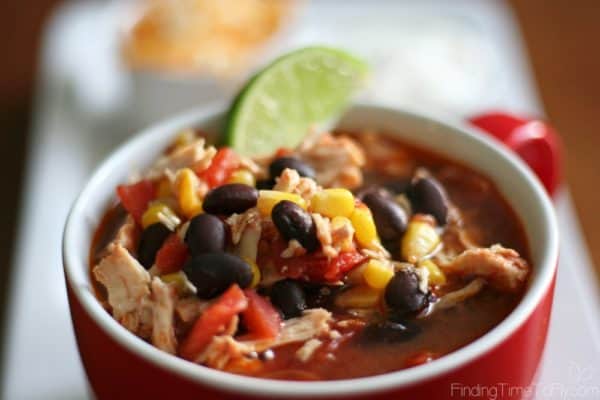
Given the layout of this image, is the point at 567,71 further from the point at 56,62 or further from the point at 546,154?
the point at 56,62

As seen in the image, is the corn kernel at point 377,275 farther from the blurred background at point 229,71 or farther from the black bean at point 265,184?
the blurred background at point 229,71

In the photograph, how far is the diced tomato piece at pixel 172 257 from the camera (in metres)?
1.54

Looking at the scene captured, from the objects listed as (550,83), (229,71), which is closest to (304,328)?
(229,71)

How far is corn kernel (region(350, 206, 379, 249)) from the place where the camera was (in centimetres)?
155

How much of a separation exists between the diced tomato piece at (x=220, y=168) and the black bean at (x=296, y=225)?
0.78 ft

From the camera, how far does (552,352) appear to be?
5.89 feet

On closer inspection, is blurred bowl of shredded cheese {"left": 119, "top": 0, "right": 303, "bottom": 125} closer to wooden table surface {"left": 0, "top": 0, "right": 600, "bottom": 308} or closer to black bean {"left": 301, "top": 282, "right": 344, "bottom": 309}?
wooden table surface {"left": 0, "top": 0, "right": 600, "bottom": 308}

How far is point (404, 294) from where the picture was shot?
1.48 m

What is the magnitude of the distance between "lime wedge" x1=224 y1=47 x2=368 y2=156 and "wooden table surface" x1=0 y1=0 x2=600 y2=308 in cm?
125

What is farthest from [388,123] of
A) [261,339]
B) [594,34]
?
[594,34]

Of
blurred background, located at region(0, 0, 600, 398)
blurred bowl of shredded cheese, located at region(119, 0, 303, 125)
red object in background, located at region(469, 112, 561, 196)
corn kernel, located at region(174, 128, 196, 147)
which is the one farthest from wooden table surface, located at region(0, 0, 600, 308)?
corn kernel, located at region(174, 128, 196, 147)

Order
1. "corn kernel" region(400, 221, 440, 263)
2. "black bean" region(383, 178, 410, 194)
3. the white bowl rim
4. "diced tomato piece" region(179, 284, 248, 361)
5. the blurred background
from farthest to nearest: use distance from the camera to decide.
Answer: the blurred background
"black bean" region(383, 178, 410, 194)
"corn kernel" region(400, 221, 440, 263)
"diced tomato piece" region(179, 284, 248, 361)
the white bowl rim

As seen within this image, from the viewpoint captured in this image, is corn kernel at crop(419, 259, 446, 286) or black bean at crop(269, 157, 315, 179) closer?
corn kernel at crop(419, 259, 446, 286)

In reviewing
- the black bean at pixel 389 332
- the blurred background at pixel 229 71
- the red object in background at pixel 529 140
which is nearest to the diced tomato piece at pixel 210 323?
the black bean at pixel 389 332
